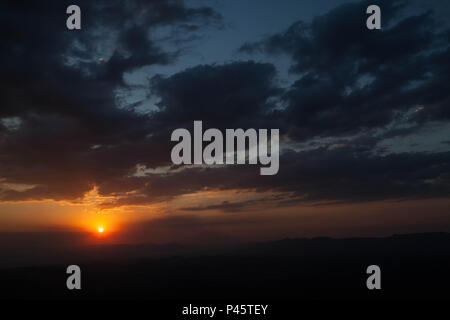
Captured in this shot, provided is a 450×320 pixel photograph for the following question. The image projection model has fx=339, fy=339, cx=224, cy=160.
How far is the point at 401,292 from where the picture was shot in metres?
147
